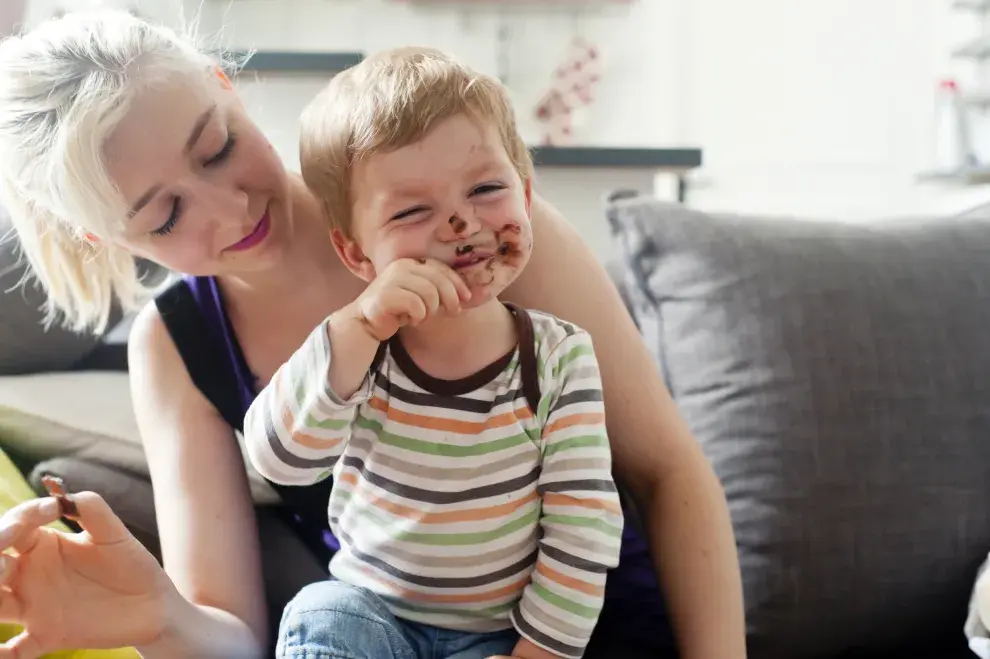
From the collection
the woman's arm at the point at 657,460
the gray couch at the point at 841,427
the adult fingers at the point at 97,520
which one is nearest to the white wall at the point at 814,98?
the gray couch at the point at 841,427

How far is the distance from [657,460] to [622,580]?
0.16 m

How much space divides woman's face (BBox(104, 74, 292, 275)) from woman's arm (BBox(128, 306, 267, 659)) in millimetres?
170

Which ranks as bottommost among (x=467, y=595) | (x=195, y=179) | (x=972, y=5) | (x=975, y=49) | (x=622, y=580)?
(x=622, y=580)

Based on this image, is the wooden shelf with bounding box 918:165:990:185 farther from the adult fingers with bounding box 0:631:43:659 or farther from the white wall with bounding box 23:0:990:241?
the adult fingers with bounding box 0:631:43:659

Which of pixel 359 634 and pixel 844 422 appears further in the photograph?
pixel 844 422

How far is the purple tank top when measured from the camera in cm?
86

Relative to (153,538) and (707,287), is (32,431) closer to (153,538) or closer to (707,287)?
(153,538)

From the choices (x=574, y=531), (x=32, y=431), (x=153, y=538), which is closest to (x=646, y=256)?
(x=574, y=531)

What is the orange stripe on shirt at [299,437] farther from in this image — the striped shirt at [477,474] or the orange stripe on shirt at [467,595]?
the orange stripe on shirt at [467,595]

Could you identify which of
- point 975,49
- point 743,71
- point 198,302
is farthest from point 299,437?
point 975,49

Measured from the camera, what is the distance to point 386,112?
0.63 meters

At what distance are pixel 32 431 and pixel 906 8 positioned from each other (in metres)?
2.66

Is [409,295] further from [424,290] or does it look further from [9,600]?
[9,600]

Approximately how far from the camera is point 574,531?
65 cm
